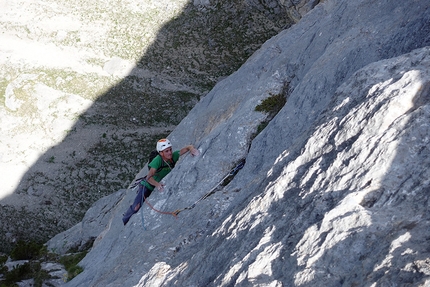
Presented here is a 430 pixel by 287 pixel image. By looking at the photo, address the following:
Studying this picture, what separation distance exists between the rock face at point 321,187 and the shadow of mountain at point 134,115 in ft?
46.4

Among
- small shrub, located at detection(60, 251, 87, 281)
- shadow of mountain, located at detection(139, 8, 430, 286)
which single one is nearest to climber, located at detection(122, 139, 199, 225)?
shadow of mountain, located at detection(139, 8, 430, 286)

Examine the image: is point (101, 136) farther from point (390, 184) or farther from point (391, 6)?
point (390, 184)

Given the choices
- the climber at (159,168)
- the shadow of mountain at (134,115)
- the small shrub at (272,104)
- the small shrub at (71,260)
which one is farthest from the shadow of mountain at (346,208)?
the shadow of mountain at (134,115)

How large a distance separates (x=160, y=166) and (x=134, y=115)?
1984 centimetres

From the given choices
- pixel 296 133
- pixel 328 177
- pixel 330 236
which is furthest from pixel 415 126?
pixel 296 133

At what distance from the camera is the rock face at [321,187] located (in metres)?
6.72

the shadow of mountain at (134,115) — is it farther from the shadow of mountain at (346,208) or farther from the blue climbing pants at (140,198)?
the shadow of mountain at (346,208)

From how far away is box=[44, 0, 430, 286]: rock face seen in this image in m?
6.72

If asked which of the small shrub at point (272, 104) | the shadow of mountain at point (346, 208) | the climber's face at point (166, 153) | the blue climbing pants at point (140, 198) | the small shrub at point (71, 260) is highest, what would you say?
the climber's face at point (166, 153)

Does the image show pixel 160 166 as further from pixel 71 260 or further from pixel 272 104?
pixel 71 260

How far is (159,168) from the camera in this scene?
16016 mm

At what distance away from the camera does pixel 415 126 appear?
309 inches

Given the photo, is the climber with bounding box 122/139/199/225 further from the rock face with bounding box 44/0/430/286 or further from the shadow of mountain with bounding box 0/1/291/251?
the shadow of mountain with bounding box 0/1/291/251

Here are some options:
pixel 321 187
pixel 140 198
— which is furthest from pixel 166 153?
pixel 321 187
